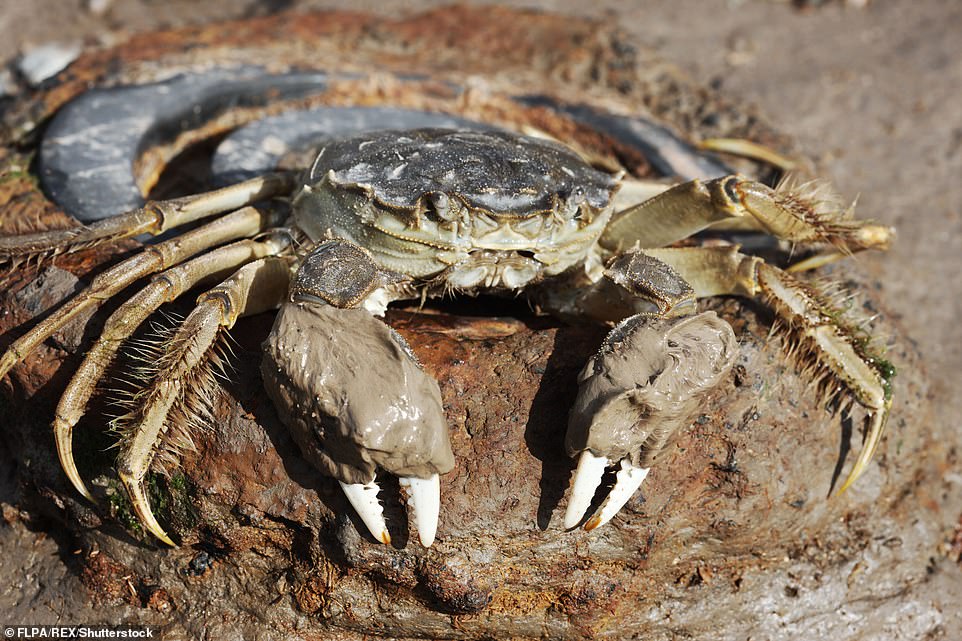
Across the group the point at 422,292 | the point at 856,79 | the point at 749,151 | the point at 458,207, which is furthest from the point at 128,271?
the point at 856,79

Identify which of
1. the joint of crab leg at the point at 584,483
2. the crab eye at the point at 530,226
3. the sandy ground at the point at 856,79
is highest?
the crab eye at the point at 530,226

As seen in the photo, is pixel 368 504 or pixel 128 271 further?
pixel 128 271

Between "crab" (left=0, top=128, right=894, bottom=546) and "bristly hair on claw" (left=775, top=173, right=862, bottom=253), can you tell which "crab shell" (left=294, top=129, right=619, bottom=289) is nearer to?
"crab" (left=0, top=128, right=894, bottom=546)

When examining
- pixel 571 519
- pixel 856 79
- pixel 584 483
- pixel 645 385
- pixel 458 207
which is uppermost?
pixel 458 207

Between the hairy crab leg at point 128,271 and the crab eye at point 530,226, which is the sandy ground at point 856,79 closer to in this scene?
the hairy crab leg at point 128,271

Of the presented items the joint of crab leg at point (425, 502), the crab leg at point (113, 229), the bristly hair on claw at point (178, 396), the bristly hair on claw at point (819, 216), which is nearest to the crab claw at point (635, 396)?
the joint of crab leg at point (425, 502)

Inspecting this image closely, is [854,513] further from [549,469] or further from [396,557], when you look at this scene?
[396,557]

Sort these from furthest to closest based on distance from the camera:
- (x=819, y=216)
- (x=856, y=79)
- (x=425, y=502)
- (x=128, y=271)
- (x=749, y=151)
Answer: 1. (x=856, y=79)
2. (x=749, y=151)
3. (x=819, y=216)
4. (x=128, y=271)
5. (x=425, y=502)

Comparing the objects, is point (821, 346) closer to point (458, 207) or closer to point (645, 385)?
point (645, 385)
